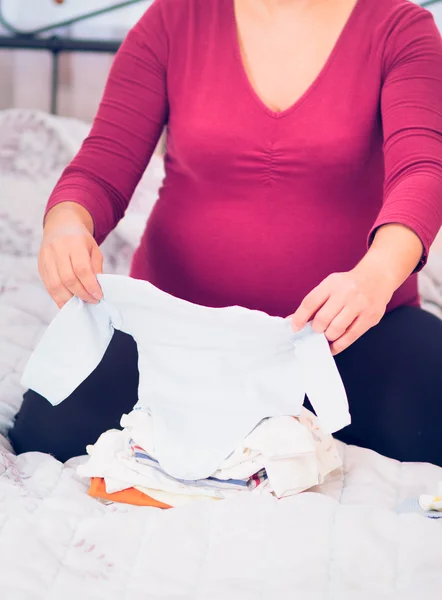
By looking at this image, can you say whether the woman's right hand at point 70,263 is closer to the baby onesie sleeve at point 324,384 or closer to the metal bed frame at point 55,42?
the baby onesie sleeve at point 324,384

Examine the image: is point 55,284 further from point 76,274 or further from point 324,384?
point 324,384

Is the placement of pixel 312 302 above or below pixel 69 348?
above

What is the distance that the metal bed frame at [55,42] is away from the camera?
2.23 meters

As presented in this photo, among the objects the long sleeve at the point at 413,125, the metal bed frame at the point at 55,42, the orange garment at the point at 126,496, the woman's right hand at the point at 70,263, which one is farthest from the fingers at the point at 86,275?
the metal bed frame at the point at 55,42

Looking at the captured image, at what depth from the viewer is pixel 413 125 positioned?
1074mm

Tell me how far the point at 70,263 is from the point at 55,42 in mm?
1508

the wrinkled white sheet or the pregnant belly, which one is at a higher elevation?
the pregnant belly

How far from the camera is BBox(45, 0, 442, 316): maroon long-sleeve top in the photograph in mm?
1133

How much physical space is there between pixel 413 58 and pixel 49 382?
681 millimetres

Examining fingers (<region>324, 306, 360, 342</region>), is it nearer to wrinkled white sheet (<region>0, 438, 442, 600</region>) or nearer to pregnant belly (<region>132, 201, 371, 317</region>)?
wrinkled white sheet (<region>0, 438, 442, 600</region>)

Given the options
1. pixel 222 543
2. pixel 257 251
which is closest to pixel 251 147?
pixel 257 251

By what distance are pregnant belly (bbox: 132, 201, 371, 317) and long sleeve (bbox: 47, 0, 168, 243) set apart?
0.33 feet

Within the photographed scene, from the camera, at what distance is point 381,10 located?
1.17 metres

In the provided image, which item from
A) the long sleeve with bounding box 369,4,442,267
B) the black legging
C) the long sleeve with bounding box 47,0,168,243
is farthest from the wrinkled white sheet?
the long sleeve with bounding box 47,0,168,243
